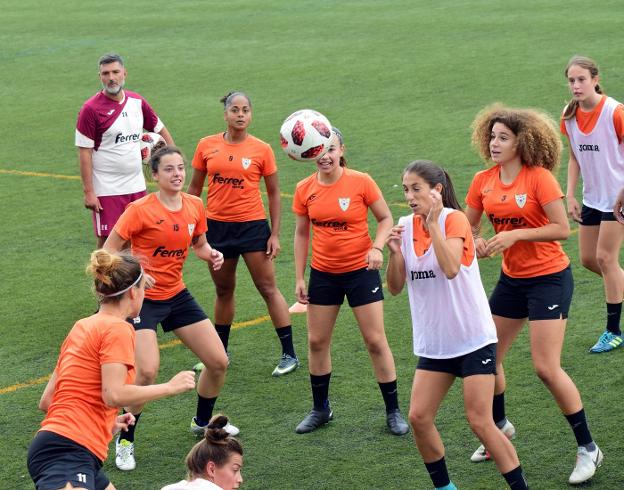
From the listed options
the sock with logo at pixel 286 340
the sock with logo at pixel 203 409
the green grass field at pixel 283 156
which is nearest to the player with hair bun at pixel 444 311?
the green grass field at pixel 283 156

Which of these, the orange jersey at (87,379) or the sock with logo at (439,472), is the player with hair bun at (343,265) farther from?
the orange jersey at (87,379)

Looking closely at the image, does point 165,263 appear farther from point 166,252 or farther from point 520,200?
point 520,200

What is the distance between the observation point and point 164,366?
9.84 m

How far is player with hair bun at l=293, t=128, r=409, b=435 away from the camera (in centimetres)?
834

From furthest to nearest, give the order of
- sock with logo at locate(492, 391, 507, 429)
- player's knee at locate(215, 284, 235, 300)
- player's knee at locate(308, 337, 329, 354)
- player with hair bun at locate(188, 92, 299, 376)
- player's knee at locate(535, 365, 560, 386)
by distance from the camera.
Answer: player's knee at locate(215, 284, 235, 300) → player with hair bun at locate(188, 92, 299, 376) → player's knee at locate(308, 337, 329, 354) → sock with logo at locate(492, 391, 507, 429) → player's knee at locate(535, 365, 560, 386)

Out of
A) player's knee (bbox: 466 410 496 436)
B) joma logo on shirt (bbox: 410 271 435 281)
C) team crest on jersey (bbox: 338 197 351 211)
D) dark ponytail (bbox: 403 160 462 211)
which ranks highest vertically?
dark ponytail (bbox: 403 160 462 211)

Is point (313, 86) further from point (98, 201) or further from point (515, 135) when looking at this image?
point (515, 135)

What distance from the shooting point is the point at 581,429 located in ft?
24.3

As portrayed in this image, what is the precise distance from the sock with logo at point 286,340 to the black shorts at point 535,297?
8.12 ft

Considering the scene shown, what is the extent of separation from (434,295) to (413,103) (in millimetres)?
13253

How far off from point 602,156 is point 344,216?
99.8 inches

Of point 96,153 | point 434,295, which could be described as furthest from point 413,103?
point 434,295

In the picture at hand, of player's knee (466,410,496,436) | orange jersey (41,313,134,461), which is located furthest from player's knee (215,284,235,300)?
orange jersey (41,313,134,461)

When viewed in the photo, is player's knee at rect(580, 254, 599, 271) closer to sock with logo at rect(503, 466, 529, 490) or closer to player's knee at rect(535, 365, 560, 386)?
player's knee at rect(535, 365, 560, 386)
